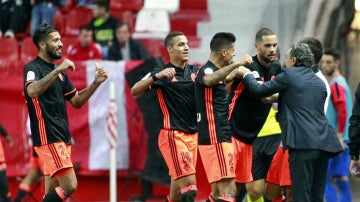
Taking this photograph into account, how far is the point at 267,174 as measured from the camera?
14461 millimetres

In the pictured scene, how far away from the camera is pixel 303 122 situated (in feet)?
A: 41.4

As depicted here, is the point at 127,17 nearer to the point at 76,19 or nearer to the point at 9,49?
the point at 76,19

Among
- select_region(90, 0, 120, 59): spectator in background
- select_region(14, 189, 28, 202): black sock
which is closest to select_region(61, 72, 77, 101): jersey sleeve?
select_region(14, 189, 28, 202): black sock

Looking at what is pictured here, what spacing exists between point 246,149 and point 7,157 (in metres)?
5.46

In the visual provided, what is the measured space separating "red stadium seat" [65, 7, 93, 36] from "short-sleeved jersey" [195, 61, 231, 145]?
7414 millimetres

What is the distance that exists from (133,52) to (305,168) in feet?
23.2

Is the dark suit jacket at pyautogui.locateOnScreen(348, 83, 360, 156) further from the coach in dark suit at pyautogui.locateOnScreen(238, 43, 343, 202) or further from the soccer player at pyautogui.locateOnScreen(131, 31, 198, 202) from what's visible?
the soccer player at pyautogui.locateOnScreen(131, 31, 198, 202)

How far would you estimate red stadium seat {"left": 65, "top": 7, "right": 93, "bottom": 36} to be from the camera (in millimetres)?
20500

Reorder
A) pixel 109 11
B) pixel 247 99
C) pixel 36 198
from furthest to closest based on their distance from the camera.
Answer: pixel 109 11 < pixel 36 198 < pixel 247 99

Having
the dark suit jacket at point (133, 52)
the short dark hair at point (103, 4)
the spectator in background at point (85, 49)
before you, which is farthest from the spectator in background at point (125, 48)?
the short dark hair at point (103, 4)

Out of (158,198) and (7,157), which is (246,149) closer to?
(158,198)

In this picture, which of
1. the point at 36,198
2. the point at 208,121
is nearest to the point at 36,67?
the point at 208,121

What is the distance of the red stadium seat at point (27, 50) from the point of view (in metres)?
18.7

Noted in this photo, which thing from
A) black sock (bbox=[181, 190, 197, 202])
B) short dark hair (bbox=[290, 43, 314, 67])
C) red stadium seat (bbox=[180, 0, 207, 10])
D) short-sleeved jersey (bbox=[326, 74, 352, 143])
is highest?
red stadium seat (bbox=[180, 0, 207, 10])
